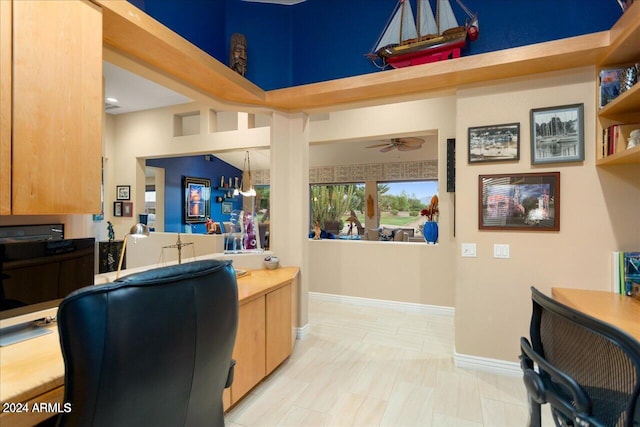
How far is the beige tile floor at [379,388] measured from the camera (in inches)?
78.0

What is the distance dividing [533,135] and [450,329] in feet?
7.39

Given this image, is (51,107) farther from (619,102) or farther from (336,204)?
(336,204)

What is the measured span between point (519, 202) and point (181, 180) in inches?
278

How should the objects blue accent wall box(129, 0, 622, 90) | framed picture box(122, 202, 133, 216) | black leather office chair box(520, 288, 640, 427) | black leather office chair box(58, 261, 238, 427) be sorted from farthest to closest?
framed picture box(122, 202, 133, 216)
blue accent wall box(129, 0, 622, 90)
black leather office chair box(520, 288, 640, 427)
black leather office chair box(58, 261, 238, 427)

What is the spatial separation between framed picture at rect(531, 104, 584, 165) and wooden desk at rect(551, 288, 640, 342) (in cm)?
100

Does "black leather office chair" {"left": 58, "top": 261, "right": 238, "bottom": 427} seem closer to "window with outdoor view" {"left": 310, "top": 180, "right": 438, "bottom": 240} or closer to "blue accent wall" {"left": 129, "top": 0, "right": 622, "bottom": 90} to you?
"blue accent wall" {"left": 129, "top": 0, "right": 622, "bottom": 90}

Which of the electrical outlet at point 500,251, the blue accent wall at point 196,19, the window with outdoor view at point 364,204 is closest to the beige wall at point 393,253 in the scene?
the electrical outlet at point 500,251

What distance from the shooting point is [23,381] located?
1001 millimetres

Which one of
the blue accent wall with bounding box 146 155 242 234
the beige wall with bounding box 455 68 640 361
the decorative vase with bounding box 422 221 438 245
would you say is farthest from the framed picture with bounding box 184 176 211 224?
the beige wall with bounding box 455 68 640 361

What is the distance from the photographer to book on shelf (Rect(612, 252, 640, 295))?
2.10m

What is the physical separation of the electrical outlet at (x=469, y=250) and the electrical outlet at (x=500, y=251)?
6.2 inches

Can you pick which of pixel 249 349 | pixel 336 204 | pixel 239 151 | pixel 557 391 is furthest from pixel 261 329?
pixel 336 204

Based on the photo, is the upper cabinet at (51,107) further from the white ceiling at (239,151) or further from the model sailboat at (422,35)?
the white ceiling at (239,151)

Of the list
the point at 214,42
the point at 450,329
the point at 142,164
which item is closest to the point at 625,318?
the point at 450,329
